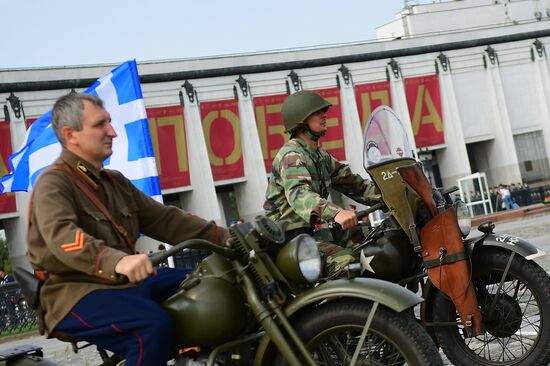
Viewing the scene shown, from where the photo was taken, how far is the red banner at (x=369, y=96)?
45125 mm

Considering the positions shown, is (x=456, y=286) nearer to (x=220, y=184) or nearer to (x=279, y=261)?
(x=279, y=261)

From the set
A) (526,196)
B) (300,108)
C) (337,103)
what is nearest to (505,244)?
(300,108)

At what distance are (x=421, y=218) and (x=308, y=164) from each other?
0.85 metres

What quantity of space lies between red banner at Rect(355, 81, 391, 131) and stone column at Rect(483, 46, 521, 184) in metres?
7.03

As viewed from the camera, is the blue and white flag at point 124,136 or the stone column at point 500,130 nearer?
the blue and white flag at point 124,136

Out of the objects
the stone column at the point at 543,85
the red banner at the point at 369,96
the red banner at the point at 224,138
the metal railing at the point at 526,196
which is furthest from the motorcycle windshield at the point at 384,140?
the stone column at the point at 543,85

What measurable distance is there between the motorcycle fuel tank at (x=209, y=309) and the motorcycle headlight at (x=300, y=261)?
23cm

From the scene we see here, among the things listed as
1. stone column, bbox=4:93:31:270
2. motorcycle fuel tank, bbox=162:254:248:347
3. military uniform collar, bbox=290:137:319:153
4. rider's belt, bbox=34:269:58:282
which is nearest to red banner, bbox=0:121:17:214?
stone column, bbox=4:93:31:270

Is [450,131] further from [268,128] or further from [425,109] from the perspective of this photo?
[268,128]

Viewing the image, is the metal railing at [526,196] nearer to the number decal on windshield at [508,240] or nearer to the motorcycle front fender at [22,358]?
the number decal on windshield at [508,240]

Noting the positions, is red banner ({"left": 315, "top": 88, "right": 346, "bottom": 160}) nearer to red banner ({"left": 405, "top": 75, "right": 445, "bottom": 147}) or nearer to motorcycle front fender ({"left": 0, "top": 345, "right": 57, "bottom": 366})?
red banner ({"left": 405, "top": 75, "right": 445, "bottom": 147})

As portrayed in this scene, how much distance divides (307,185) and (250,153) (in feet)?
123

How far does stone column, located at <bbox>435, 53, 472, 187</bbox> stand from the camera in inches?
1865

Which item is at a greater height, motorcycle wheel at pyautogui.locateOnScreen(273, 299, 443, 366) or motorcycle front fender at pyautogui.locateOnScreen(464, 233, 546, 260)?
motorcycle front fender at pyautogui.locateOnScreen(464, 233, 546, 260)
